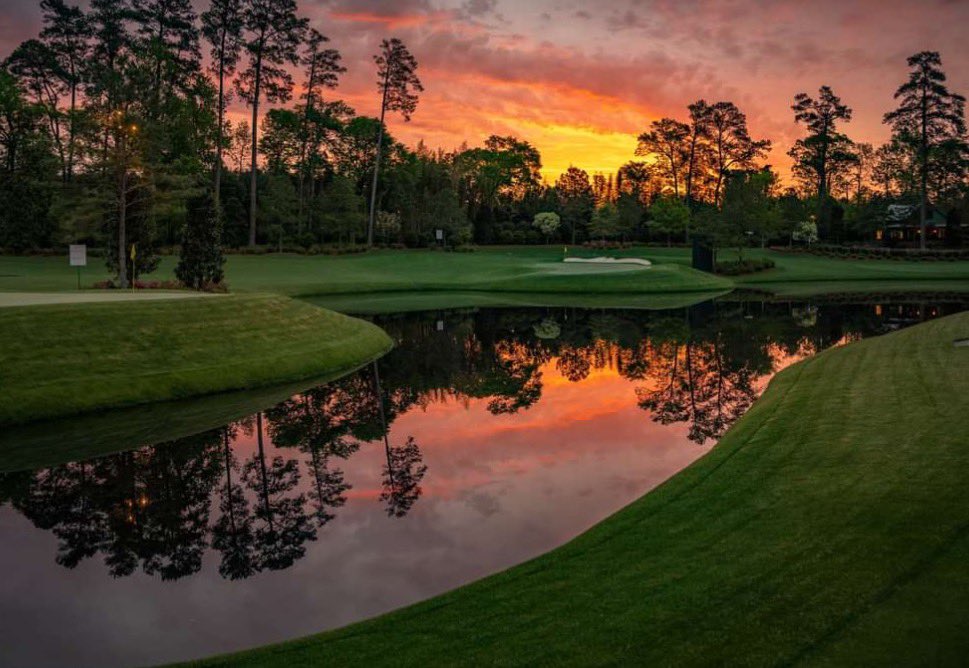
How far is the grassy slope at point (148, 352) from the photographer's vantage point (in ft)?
61.2

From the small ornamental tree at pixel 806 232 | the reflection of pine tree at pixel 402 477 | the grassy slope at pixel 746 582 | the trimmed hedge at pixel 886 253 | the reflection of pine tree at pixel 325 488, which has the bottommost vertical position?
the reflection of pine tree at pixel 325 488

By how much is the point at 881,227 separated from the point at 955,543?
111 metres

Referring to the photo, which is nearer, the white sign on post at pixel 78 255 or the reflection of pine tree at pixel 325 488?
the reflection of pine tree at pixel 325 488

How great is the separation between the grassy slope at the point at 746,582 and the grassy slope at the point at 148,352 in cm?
1375

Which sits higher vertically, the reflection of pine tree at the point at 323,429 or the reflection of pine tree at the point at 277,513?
the reflection of pine tree at the point at 323,429

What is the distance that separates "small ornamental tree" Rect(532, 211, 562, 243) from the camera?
10847cm

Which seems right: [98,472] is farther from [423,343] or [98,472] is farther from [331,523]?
[423,343]

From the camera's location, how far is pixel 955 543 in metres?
8.30

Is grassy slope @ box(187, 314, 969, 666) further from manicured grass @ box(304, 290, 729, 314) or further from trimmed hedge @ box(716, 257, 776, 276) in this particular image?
trimmed hedge @ box(716, 257, 776, 276)

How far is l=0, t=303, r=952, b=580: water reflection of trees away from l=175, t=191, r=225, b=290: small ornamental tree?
11.1m

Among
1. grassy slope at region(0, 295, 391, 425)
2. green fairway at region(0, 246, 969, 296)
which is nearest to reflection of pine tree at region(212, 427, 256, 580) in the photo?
grassy slope at region(0, 295, 391, 425)

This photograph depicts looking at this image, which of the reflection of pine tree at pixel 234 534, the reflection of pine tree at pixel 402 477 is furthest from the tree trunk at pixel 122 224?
the reflection of pine tree at pixel 234 534

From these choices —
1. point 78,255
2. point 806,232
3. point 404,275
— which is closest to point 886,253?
point 806,232

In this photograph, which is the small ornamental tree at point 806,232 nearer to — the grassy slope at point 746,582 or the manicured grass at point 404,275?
the manicured grass at point 404,275
